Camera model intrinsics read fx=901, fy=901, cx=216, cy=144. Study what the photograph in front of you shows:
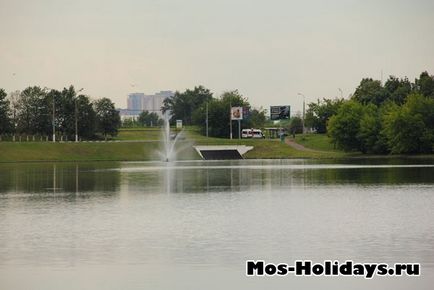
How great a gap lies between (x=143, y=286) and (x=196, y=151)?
336ft

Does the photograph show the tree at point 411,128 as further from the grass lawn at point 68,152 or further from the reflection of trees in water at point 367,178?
the reflection of trees in water at point 367,178

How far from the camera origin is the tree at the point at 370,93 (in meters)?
158

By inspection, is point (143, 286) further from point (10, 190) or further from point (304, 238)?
point (10, 190)

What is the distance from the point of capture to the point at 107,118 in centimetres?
15212

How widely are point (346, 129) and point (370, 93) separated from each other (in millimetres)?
40056

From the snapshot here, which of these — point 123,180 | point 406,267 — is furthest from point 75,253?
point 123,180

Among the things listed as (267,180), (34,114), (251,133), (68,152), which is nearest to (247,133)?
(251,133)

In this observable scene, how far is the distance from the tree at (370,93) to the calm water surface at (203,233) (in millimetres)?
106580

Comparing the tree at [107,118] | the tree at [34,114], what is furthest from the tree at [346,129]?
the tree at [34,114]

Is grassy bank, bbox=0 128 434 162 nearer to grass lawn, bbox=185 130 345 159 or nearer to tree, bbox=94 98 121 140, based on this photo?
grass lawn, bbox=185 130 345 159

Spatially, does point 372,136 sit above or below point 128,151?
above

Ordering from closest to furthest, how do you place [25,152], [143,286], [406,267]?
1. [143,286]
2. [406,267]
3. [25,152]

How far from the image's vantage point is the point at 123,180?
2414 inches

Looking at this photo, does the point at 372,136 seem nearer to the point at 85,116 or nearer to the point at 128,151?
the point at 128,151
